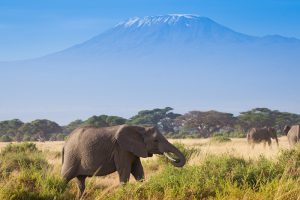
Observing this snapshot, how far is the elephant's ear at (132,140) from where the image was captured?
11.9 meters

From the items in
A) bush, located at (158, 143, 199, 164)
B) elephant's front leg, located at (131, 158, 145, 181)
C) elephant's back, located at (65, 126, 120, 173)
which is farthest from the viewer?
bush, located at (158, 143, 199, 164)

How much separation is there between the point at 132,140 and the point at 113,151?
0.45m

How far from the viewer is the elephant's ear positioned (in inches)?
468

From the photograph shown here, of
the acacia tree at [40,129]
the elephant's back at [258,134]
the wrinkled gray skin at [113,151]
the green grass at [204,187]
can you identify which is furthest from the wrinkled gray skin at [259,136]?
the acacia tree at [40,129]

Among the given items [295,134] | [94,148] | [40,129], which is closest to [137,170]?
[94,148]

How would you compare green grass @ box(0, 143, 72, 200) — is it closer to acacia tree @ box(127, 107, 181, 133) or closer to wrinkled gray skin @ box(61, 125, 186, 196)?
wrinkled gray skin @ box(61, 125, 186, 196)

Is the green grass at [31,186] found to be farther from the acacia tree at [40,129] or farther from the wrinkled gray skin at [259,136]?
the acacia tree at [40,129]

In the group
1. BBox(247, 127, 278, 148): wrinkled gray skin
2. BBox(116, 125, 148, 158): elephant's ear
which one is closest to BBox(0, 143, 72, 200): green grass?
BBox(116, 125, 148, 158): elephant's ear

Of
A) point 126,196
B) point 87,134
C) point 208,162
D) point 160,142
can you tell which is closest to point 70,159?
point 87,134

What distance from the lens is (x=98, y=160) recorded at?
12023mm

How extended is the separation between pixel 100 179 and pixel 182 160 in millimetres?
3978

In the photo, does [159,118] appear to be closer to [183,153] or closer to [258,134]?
[258,134]

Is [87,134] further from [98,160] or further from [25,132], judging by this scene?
[25,132]

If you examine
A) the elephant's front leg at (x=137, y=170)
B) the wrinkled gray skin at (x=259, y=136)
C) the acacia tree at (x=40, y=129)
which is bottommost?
the acacia tree at (x=40, y=129)
